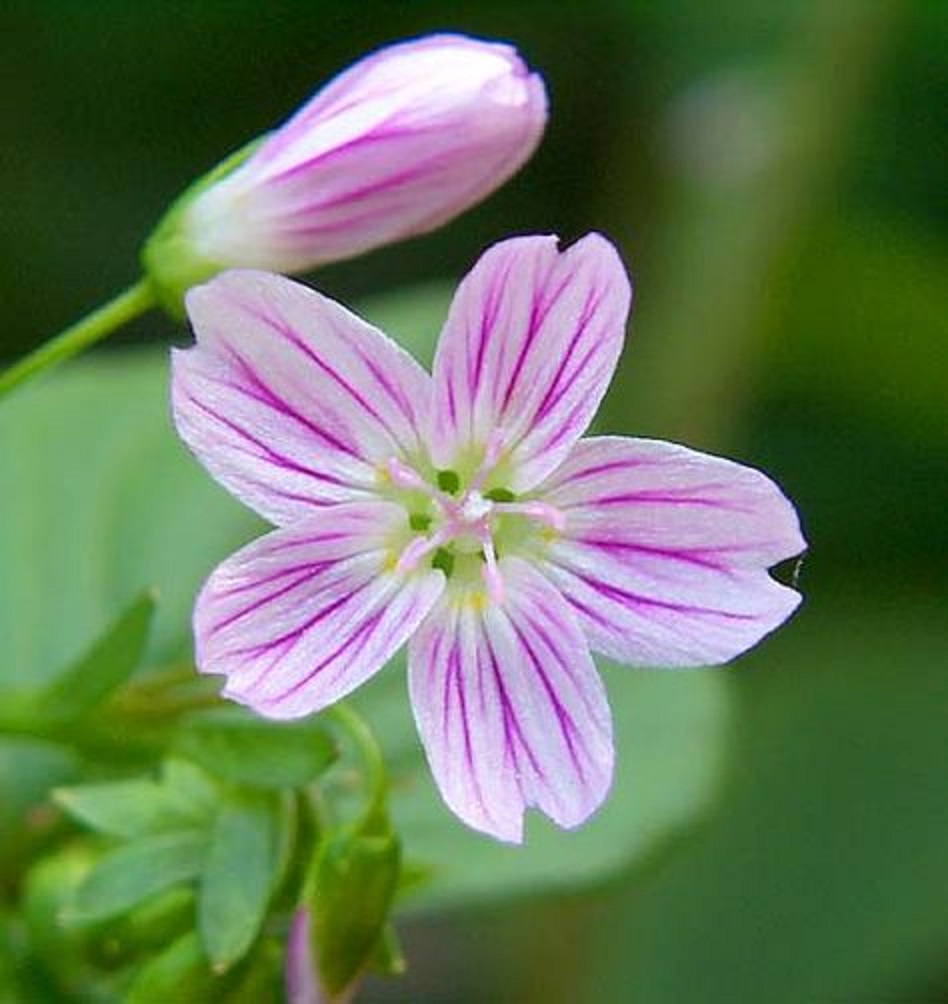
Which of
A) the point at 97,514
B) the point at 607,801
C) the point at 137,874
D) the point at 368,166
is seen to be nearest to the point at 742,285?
the point at 97,514

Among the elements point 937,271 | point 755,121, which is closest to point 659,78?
point 755,121

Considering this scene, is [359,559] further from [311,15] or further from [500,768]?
[311,15]

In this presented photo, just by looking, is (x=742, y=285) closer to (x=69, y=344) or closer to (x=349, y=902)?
(x=69, y=344)

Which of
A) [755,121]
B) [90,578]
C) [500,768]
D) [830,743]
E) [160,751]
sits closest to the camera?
[500,768]

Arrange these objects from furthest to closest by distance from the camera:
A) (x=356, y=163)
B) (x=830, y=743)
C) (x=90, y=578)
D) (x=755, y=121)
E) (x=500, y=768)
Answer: (x=755, y=121) < (x=830, y=743) < (x=90, y=578) < (x=356, y=163) < (x=500, y=768)

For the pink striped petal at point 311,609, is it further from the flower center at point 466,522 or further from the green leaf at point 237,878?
the green leaf at point 237,878

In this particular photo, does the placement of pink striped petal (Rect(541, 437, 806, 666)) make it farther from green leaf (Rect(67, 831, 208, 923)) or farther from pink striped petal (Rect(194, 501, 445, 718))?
green leaf (Rect(67, 831, 208, 923))

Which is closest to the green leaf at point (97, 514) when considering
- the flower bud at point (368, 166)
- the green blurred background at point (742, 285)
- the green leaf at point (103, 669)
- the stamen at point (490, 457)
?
the green blurred background at point (742, 285)
